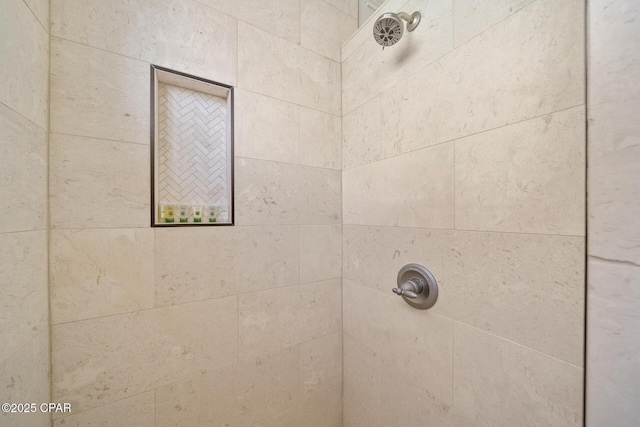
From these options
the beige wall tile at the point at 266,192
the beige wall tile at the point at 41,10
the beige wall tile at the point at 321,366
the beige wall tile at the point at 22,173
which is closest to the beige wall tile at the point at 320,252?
the beige wall tile at the point at 266,192

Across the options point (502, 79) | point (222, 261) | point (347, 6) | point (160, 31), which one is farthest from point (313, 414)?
point (347, 6)

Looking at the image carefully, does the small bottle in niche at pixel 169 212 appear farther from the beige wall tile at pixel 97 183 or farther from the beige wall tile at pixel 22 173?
the beige wall tile at pixel 22 173

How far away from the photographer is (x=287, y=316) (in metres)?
1.13

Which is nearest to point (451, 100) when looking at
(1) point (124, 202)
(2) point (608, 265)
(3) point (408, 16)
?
(3) point (408, 16)

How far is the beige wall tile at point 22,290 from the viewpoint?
1.80 ft

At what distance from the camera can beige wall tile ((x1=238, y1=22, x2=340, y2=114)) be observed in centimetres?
104

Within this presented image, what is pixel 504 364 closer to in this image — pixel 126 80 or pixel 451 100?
pixel 451 100

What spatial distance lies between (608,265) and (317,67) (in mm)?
1313

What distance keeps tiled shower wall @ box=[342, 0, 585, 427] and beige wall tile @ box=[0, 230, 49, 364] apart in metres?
1.15

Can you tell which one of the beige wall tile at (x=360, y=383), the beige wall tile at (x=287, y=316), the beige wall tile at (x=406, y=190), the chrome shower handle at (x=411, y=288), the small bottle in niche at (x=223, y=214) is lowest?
the beige wall tile at (x=360, y=383)

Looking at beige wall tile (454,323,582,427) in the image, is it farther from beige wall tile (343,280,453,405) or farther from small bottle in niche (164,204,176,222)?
small bottle in niche (164,204,176,222)

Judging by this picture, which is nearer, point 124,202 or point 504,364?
point 504,364

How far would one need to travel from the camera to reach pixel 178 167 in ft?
3.13

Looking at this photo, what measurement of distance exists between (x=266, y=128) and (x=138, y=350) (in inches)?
40.2
